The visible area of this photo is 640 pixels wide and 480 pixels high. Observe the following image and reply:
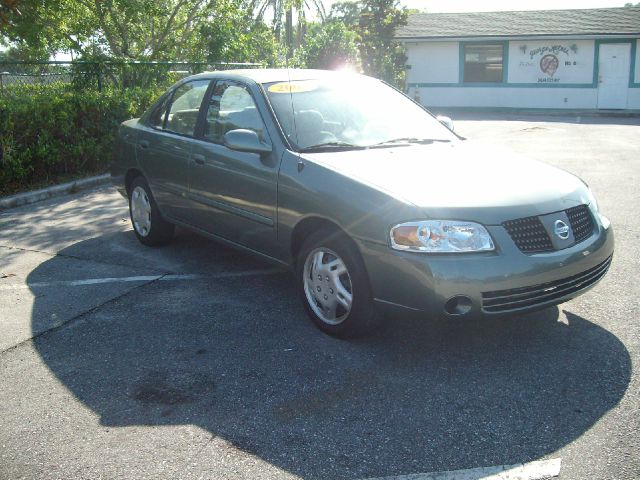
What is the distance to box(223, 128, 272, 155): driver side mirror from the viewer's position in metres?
4.84

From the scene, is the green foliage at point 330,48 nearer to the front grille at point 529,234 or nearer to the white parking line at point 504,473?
the front grille at point 529,234

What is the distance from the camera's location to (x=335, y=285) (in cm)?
439

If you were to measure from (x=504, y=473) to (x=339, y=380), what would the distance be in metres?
1.16

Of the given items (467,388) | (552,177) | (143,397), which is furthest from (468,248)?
(143,397)

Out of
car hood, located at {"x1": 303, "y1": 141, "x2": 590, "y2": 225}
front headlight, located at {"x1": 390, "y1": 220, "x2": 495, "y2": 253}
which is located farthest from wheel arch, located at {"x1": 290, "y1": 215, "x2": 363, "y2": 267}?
front headlight, located at {"x1": 390, "y1": 220, "x2": 495, "y2": 253}

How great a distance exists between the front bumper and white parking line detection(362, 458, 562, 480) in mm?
1030

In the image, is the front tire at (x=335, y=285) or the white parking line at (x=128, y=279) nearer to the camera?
Result: the front tire at (x=335, y=285)

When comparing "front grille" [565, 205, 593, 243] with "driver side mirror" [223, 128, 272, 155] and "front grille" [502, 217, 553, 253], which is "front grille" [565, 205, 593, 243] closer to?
"front grille" [502, 217, 553, 253]

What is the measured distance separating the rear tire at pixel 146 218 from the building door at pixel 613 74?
24.2 meters

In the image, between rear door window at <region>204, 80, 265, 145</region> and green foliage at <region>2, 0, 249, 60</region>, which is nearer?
rear door window at <region>204, 80, 265, 145</region>

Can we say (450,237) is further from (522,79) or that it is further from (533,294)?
(522,79)

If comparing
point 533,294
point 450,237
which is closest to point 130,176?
point 450,237

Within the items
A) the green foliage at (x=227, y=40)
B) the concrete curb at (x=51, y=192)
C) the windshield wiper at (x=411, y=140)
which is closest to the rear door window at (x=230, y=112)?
the windshield wiper at (x=411, y=140)

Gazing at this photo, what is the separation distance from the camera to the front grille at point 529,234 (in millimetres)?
3979
